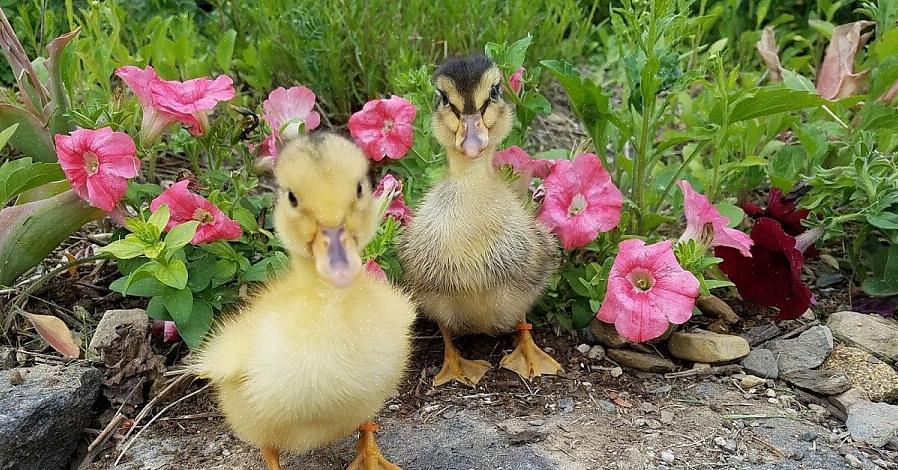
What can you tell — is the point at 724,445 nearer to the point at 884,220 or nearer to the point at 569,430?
the point at 569,430

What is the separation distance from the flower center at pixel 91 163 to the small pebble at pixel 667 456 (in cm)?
169

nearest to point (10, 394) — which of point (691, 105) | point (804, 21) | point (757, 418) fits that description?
point (757, 418)

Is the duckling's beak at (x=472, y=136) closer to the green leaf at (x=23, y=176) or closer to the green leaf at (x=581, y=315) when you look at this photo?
the green leaf at (x=581, y=315)

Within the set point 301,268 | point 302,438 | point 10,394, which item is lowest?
point 10,394

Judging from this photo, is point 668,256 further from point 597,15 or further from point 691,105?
point 597,15

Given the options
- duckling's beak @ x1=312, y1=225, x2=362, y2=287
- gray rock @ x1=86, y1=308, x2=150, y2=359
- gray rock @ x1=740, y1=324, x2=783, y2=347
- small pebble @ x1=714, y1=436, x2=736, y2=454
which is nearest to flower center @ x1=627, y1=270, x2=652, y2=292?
small pebble @ x1=714, y1=436, x2=736, y2=454

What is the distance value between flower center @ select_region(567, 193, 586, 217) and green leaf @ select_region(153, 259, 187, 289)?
1.16 m

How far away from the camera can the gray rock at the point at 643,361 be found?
2.66 metres

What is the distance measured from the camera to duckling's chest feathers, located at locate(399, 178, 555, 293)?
2.48 meters

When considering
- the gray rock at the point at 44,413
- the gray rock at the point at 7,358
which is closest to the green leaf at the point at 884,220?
the gray rock at the point at 44,413

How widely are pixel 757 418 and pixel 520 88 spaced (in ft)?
4.19

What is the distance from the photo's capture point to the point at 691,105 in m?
3.28

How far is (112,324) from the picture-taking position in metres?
2.62

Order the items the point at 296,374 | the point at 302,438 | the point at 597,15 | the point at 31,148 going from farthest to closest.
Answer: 1. the point at 597,15
2. the point at 31,148
3. the point at 302,438
4. the point at 296,374
